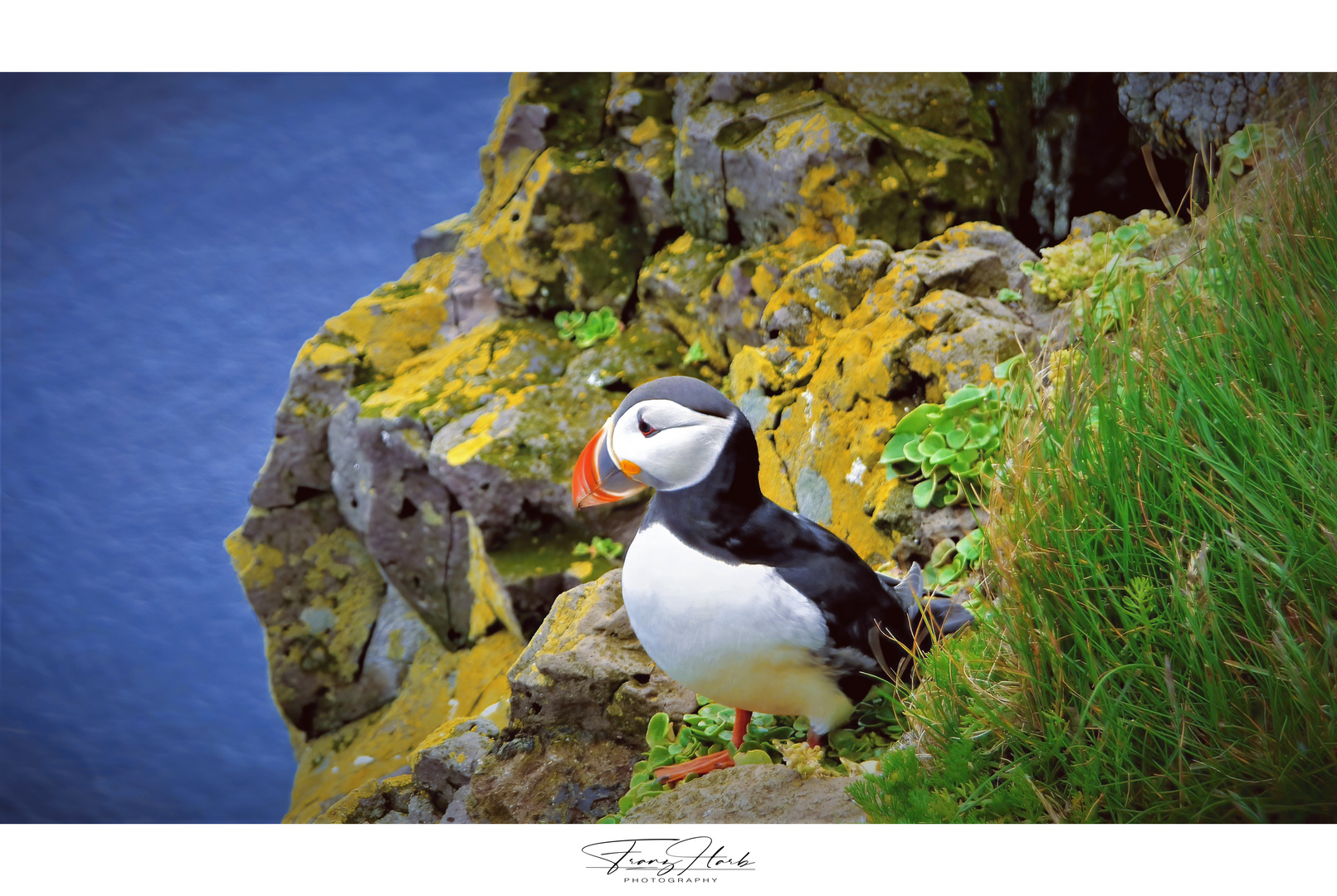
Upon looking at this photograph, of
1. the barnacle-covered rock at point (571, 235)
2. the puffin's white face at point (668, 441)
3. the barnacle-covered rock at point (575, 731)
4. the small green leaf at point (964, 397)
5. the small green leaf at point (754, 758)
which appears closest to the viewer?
the puffin's white face at point (668, 441)

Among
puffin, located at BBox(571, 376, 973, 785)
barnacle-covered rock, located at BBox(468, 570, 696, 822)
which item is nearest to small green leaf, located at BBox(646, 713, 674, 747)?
barnacle-covered rock, located at BBox(468, 570, 696, 822)

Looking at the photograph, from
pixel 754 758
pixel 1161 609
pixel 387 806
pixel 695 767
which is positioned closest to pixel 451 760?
pixel 387 806

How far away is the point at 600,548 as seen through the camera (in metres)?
2.10

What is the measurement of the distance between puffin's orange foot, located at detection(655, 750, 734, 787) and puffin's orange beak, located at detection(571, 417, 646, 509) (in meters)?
0.48

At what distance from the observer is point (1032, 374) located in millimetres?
1374

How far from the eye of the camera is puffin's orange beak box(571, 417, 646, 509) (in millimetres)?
1331

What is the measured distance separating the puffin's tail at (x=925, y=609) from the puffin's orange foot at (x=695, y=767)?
1.27 ft

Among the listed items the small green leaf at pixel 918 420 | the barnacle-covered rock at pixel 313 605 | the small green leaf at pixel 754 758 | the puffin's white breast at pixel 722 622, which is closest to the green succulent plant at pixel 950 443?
the small green leaf at pixel 918 420

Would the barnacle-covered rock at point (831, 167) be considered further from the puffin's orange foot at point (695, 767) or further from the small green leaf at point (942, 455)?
the puffin's orange foot at point (695, 767)

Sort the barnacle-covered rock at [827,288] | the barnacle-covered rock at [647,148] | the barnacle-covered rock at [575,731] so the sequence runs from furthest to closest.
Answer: the barnacle-covered rock at [647,148]
the barnacle-covered rock at [827,288]
the barnacle-covered rock at [575,731]

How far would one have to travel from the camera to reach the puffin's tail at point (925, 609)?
4.45 feet

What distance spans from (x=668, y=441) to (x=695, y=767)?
0.58 m

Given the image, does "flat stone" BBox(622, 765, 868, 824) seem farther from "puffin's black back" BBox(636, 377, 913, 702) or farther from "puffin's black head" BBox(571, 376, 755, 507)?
"puffin's black head" BBox(571, 376, 755, 507)

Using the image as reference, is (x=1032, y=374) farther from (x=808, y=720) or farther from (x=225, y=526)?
(x=225, y=526)
